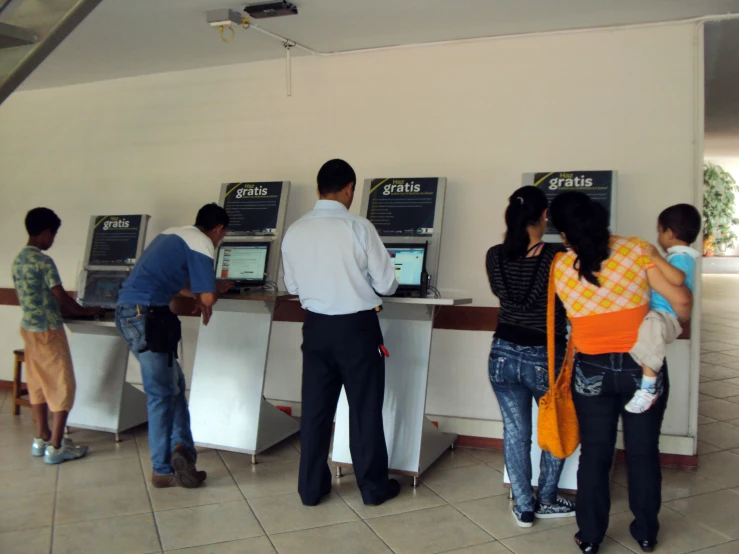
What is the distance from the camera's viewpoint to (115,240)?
4.84 m

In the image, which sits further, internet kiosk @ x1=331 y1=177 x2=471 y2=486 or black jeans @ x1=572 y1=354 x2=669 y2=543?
internet kiosk @ x1=331 y1=177 x2=471 y2=486

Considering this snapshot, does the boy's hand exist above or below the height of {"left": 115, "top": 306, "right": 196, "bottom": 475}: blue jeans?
above

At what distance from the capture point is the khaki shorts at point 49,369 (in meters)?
4.00

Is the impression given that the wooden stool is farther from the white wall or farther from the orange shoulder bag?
the orange shoulder bag

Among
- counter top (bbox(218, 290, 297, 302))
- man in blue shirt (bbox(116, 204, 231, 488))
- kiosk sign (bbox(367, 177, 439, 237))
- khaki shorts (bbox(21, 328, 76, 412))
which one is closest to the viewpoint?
man in blue shirt (bbox(116, 204, 231, 488))

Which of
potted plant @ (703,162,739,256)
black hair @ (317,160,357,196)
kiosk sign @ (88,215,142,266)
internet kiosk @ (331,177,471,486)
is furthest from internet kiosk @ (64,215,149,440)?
potted plant @ (703,162,739,256)

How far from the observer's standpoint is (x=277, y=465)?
3.93 meters

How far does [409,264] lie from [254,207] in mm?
1330

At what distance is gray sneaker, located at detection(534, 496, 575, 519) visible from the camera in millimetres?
3156

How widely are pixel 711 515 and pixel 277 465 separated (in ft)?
8.00

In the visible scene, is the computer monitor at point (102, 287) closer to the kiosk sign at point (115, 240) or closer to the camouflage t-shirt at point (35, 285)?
the kiosk sign at point (115, 240)

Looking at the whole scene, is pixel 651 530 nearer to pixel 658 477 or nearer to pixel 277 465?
pixel 658 477

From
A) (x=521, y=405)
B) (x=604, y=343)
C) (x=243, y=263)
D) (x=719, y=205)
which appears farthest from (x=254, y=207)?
(x=719, y=205)

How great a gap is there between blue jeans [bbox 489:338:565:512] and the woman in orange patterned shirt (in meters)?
0.26
